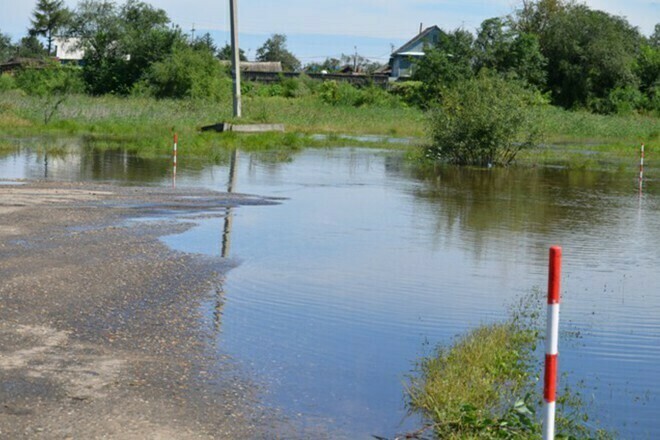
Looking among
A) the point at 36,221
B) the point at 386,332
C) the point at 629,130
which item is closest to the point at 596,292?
the point at 386,332

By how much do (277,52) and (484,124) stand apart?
139649mm

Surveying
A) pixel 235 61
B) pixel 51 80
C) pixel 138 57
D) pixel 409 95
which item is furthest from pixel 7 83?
pixel 235 61

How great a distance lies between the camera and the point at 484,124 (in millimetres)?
32812

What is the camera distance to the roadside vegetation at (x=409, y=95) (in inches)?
1362

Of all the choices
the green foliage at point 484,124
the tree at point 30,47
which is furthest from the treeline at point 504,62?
the tree at point 30,47

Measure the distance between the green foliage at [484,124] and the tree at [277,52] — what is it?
441ft

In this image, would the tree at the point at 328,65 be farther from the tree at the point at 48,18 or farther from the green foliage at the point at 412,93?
the green foliage at the point at 412,93

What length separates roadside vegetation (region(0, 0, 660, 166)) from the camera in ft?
113

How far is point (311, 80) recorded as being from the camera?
90438mm

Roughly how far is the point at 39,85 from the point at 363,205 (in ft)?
200

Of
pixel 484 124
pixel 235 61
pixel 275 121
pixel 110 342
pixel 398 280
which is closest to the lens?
pixel 110 342

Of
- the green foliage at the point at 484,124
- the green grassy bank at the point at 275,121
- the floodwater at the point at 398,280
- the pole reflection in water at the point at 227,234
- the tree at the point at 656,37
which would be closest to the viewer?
the floodwater at the point at 398,280

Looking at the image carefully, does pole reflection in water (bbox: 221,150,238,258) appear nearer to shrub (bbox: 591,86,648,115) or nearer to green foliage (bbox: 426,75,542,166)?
green foliage (bbox: 426,75,542,166)

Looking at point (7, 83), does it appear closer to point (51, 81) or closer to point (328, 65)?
point (51, 81)
